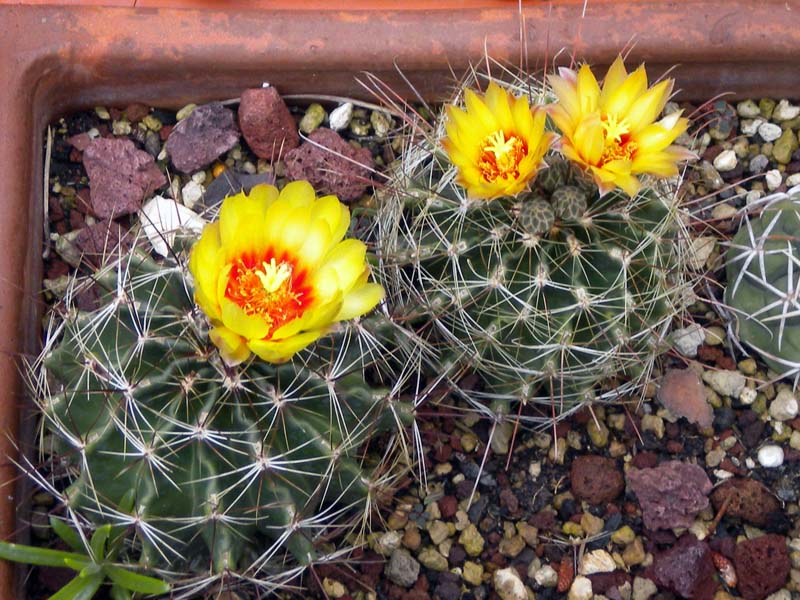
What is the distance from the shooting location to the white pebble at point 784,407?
200 cm

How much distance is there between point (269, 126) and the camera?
6.77 ft

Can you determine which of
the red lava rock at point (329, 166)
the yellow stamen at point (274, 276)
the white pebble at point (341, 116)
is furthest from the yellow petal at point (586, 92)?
the white pebble at point (341, 116)

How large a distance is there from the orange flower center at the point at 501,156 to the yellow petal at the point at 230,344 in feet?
1.57

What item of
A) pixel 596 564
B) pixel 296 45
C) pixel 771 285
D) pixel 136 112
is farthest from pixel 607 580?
pixel 136 112

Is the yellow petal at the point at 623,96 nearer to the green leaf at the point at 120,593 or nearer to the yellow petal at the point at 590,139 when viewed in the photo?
the yellow petal at the point at 590,139

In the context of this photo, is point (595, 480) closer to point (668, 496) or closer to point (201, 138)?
point (668, 496)

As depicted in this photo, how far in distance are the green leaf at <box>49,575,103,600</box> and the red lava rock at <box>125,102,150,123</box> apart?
101 cm

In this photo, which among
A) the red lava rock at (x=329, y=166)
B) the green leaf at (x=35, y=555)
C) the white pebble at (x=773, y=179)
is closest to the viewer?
the green leaf at (x=35, y=555)

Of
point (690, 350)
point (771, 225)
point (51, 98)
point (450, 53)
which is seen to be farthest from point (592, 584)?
point (51, 98)

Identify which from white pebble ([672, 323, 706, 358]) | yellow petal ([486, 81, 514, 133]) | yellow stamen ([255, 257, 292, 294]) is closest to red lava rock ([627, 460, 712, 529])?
white pebble ([672, 323, 706, 358])

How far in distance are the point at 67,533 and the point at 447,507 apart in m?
0.72

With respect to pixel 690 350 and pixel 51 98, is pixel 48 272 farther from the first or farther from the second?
pixel 690 350

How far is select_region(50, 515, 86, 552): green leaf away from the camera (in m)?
1.64

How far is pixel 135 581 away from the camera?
1.58m
